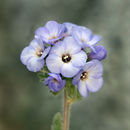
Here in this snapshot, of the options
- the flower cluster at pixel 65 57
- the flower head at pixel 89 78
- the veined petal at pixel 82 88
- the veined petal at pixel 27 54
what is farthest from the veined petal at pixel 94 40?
the veined petal at pixel 27 54

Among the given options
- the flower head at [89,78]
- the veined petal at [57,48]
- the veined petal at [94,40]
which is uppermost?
the veined petal at [94,40]

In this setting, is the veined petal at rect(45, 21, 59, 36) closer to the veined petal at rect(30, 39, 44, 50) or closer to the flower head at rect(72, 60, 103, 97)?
the veined petal at rect(30, 39, 44, 50)

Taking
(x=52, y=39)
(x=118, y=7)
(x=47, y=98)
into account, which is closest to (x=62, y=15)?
(x=118, y=7)

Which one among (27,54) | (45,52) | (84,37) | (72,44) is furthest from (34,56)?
(84,37)

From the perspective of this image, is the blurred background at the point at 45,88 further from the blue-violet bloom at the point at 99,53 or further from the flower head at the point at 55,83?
the flower head at the point at 55,83

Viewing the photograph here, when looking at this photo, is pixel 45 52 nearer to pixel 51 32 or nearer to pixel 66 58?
pixel 66 58

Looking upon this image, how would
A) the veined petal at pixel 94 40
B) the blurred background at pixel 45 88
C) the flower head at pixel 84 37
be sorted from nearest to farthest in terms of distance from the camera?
the flower head at pixel 84 37 < the veined petal at pixel 94 40 < the blurred background at pixel 45 88
